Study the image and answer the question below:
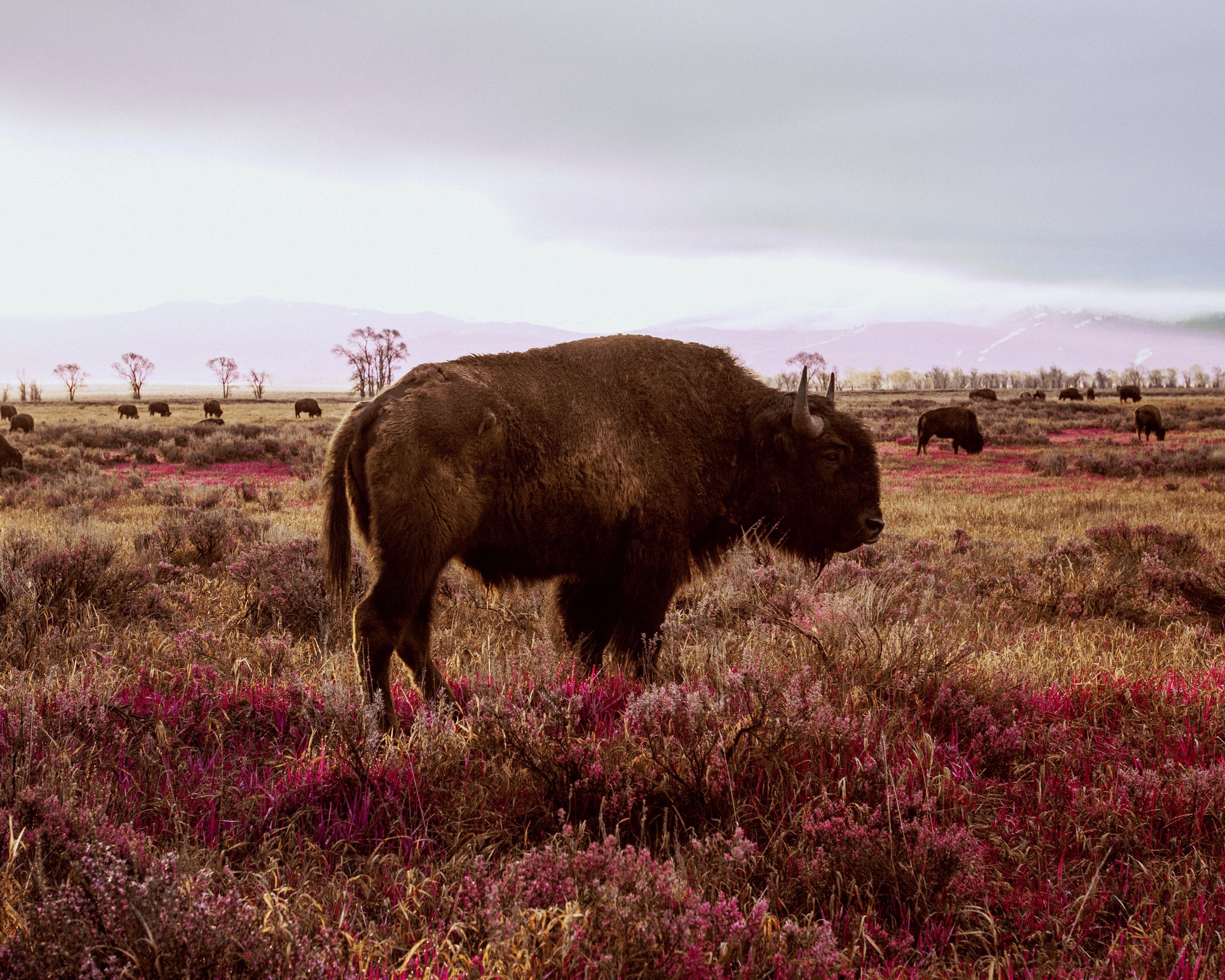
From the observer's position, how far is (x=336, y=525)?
168 inches

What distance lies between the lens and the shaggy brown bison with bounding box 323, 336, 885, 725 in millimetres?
3805

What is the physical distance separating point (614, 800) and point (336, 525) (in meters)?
2.45

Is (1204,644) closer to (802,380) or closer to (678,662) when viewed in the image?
(802,380)

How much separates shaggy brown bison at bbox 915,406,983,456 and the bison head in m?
24.0

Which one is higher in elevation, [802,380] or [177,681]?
[802,380]

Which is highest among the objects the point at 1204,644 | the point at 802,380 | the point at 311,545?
the point at 802,380

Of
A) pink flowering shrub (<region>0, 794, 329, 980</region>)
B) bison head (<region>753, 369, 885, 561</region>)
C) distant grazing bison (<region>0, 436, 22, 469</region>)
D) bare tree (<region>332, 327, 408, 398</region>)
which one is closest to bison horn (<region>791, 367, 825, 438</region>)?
bison head (<region>753, 369, 885, 561</region>)

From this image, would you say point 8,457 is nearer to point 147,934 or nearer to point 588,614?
point 588,614

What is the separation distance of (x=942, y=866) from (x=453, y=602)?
4.71m

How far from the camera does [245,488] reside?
585 inches

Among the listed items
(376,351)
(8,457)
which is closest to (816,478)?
(8,457)

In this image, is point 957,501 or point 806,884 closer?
point 806,884

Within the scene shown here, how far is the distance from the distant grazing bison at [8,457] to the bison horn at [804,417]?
18226 millimetres

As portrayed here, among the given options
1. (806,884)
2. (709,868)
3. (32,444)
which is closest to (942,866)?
(806,884)
